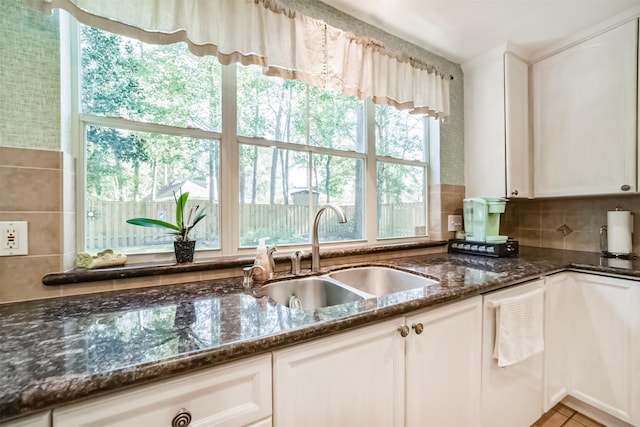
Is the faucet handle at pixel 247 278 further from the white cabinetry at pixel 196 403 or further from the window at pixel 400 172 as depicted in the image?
→ the window at pixel 400 172

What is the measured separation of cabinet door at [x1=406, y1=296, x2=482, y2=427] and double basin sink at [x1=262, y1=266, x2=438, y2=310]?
0.20 meters

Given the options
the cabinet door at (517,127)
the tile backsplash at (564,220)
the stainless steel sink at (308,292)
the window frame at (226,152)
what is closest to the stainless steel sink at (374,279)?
the stainless steel sink at (308,292)

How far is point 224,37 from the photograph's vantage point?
3.76 feet

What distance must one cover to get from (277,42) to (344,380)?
143 centimetres

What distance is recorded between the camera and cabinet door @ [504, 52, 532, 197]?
1856 millimetres

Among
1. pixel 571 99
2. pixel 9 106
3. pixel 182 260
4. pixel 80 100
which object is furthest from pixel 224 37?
pixel 571 99

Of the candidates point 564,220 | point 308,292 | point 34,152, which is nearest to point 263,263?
point 308,292

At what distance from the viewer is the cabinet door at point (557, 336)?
1.41 metres

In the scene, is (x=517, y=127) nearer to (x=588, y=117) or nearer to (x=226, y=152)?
(x=588, y=117)

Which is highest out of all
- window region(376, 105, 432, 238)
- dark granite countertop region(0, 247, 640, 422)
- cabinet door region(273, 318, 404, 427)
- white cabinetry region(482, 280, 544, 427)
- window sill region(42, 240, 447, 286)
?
window region(376, 105, 432, 238)

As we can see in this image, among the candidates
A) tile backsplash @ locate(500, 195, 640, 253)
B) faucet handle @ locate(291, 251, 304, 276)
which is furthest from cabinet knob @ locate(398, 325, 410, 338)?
tile backsplash @ locate(500, 195, 640, 253)

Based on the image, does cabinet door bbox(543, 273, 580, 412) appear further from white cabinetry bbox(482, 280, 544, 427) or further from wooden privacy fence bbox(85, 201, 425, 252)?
wooden privacy fence bbox(85, 201, 425, 252)

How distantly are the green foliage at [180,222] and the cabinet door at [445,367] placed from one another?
0.99 metres

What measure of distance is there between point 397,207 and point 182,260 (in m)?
1.45
